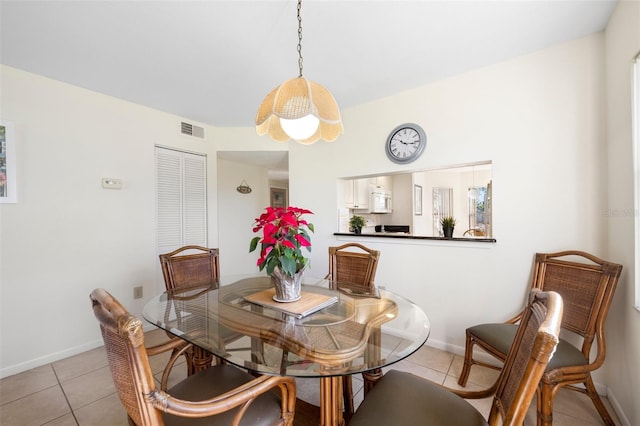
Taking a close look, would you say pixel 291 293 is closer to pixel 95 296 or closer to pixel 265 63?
pixel 95 296

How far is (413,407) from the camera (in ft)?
3.57

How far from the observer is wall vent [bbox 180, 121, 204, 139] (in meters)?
3.37

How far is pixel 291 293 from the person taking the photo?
1.63 meters

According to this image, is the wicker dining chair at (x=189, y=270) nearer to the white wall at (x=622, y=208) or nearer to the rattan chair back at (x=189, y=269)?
Answer: the rattan chair back at (x=189, y=269)

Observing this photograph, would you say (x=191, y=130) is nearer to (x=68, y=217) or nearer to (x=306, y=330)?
(x=68, y=217)

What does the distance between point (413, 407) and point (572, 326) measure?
1377 millimetres

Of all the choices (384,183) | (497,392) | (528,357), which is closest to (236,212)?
(384,183)

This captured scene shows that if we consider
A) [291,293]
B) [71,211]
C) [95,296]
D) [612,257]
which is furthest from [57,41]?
[612,257]

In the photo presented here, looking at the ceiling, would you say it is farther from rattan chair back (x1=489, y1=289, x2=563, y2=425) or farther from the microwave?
the microwave

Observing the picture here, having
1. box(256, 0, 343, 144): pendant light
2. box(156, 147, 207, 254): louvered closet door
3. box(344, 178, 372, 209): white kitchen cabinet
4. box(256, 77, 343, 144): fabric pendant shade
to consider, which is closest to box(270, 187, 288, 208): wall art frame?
box(344, 178, 372, 209): white kitchen cabinet

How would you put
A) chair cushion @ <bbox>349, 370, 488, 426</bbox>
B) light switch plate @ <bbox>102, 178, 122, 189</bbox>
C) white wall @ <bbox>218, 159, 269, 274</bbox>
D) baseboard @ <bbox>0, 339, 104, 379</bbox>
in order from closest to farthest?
chair cushion @ <bbox>349, 370, 488, 426</bbox> → baseboard @ <bbox>0, 339, 104, 379</bbox> → light switch plate @ <bbox>102, 178, 122, 189</bbox> → white wall @ <bbox>218, 159, 269, 274</bbox>

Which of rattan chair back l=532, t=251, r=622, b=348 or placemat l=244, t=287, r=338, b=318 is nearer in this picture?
placemat l=244, t=287, r=338, b=318

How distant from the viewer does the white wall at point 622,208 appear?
1.50m

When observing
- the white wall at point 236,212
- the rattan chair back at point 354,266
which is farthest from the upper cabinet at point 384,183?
the rattan chair back at point 354,266
